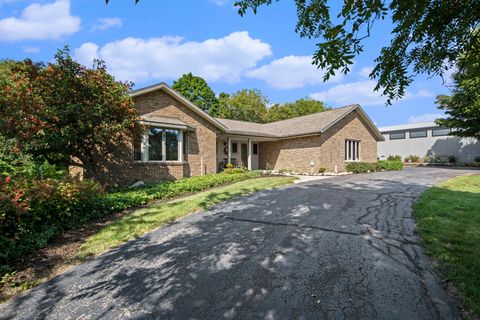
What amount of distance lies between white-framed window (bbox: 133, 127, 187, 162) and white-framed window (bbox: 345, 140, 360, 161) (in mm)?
13579

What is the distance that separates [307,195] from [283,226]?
3737 mm

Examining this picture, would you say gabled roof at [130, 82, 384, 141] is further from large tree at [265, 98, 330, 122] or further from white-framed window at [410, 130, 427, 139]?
large tree at [265, 98, 330, 122]

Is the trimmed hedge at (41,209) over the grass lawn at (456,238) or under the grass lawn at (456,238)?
over

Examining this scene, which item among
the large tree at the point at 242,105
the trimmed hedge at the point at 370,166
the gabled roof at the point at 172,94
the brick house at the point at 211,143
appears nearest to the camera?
the gabled roof at the point at 172,94

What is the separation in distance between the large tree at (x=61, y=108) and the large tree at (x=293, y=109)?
36.4 metres

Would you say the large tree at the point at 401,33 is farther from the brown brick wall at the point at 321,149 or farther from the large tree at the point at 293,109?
the large tree at the point at 293,109

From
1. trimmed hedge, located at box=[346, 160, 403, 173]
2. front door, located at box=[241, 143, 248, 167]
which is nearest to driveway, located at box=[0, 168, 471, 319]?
trimmed hedge, located at box=[346, 160, 403, 173]

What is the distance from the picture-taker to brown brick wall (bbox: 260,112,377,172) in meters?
19.1

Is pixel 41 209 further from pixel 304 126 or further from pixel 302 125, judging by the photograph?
pixel 302 125

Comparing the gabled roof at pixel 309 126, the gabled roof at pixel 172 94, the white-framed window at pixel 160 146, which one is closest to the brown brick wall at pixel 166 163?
the gabled roof at pixel 172 94

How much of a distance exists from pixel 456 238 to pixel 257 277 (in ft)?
12.7

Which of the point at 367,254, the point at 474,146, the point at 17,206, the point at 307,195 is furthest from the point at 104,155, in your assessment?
the point at 474,146

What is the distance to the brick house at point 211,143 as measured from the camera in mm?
12773

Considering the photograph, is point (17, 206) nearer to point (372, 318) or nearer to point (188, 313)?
point (188, 313)
